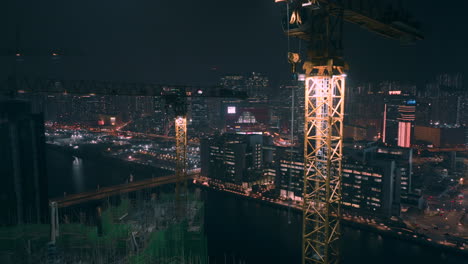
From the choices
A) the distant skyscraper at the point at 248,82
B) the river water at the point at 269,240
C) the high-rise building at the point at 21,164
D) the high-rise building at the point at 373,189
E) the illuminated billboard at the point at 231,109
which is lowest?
the river water at the point at 269,240

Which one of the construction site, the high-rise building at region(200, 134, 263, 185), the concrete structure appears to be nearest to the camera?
the construction site

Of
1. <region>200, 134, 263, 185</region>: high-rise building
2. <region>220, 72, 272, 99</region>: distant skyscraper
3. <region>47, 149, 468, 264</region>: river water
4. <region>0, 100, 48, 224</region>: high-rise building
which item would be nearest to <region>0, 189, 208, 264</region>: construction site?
<region>0, 100, 48, 224</region>: high-rise building

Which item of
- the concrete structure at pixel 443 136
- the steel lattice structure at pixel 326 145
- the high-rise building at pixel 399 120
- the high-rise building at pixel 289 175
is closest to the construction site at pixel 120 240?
the steel lattice structure at pixel 326 145

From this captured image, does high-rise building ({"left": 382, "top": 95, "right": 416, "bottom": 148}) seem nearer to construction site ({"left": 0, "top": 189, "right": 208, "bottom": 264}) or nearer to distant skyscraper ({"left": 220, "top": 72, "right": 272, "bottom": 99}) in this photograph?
Answer: distant skyscraper ({"left": 220, "top": 72, "right": 272, "bottom": 99})

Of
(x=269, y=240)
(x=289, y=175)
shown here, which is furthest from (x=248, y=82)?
(x=269, y=240)

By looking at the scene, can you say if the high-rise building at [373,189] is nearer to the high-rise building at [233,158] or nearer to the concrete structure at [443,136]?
the high-rise building at [233,158]

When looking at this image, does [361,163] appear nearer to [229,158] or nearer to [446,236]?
[446,236]

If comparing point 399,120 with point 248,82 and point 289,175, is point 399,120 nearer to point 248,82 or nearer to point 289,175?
point 289,175
